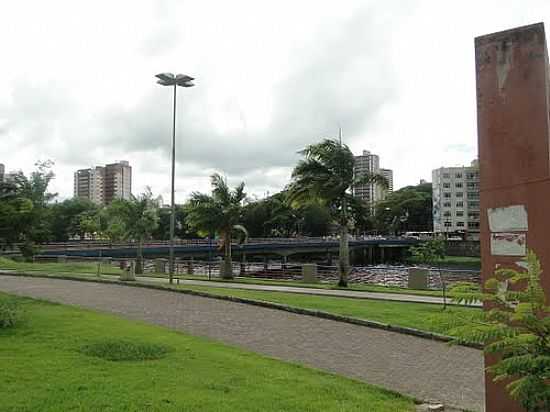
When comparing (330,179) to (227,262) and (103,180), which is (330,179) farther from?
(103,180)

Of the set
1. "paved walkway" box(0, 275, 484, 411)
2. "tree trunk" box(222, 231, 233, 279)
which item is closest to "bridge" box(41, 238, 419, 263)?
"tree trunk" box(222, 231, 233, 279)

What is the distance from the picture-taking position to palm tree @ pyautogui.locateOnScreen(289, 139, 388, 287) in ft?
81.4

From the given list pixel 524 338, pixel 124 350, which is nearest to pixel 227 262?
pixel 124 350

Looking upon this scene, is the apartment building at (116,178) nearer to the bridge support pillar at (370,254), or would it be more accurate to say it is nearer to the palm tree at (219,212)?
the bridge support pillar at (370,254)

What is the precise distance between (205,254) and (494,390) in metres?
61.2

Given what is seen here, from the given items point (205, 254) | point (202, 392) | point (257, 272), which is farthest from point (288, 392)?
point (205, 254)

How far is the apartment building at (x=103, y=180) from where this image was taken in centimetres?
13888

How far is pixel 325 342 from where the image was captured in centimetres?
1070

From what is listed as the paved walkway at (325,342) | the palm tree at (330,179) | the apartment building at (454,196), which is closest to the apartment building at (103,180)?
the apartment building at (454,196)

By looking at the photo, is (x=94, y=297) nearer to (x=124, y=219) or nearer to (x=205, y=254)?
(x=124, y=219)

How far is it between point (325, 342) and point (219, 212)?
19616 mm

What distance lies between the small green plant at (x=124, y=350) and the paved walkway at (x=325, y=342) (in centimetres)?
208

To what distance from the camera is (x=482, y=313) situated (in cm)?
394

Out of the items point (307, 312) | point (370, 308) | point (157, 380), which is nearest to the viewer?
point (157, 380)
